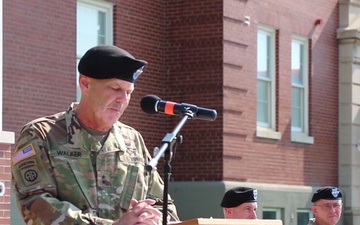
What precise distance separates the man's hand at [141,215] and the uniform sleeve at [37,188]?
0.18 meters

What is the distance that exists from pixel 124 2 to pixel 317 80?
5.23 m

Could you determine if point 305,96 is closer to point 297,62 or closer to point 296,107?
point 296,107

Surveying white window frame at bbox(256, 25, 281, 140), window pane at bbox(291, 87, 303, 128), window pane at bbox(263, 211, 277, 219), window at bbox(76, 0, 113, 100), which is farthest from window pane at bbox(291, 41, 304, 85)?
window at bbox(76, 0, 113, 100)

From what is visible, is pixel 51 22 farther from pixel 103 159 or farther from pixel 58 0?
pixel 103 159

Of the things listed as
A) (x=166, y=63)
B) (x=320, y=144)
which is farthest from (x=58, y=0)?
(x=320, y=144)

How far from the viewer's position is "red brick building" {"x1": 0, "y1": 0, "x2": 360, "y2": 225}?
553 inches

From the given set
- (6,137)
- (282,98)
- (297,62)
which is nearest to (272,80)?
(282,98)

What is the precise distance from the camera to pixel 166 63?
17.1m

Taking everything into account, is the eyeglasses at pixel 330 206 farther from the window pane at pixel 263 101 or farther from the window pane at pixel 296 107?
the window pane at pixel 296 107

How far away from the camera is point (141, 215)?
13.6ft

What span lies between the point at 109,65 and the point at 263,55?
13942 mm

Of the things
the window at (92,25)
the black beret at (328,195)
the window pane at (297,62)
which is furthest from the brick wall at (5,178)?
the window pane at (297,62)

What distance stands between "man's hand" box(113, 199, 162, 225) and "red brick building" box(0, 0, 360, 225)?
9242 millimetres

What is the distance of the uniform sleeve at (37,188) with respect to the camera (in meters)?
4.27
